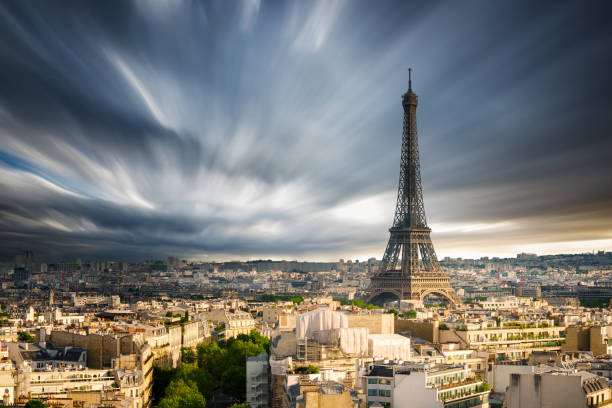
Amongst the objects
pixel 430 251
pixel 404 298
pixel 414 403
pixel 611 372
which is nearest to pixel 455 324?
pixel 611 372

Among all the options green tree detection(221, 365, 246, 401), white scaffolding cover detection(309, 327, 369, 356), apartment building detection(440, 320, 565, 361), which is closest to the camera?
white scaffolding cover detection(309, 327, 369, 356)

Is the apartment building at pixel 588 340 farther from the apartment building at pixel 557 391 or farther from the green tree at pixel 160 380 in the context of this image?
the green tree at pixel 160 380

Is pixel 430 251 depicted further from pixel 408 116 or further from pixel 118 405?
pixel 118 405

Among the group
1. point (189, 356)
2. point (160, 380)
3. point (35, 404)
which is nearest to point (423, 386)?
point (35, 404)

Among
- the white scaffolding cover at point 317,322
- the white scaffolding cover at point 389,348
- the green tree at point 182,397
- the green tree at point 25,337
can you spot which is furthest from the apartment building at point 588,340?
the green tree at point 25,337

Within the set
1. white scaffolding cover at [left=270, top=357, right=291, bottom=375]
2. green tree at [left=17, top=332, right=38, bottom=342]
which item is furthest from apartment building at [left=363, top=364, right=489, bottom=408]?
green tree at [left=17, top=332, right=38, bottom=342]

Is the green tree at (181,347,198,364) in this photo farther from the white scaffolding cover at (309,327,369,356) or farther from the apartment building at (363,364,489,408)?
the apartment building at (363,364,489,408)
